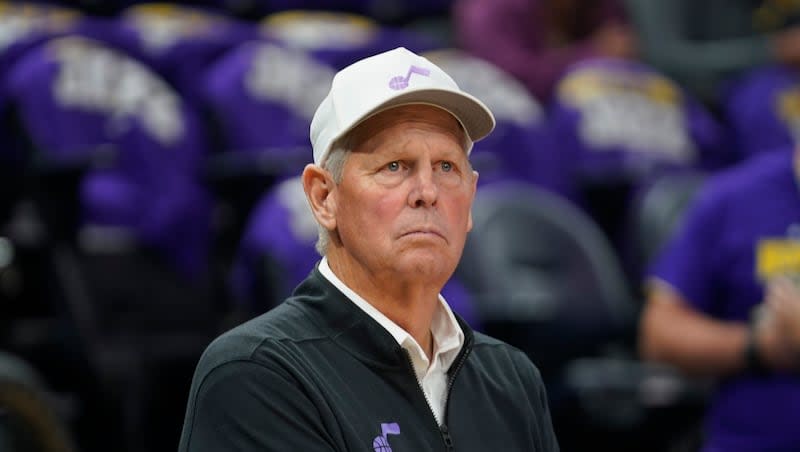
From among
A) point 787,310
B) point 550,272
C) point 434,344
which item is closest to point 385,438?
point 434,344

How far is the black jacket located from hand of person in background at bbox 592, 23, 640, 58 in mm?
5160

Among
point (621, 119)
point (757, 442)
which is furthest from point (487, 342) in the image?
point (621, 119)

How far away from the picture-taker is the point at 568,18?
7.31m

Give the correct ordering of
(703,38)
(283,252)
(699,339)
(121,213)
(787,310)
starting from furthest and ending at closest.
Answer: (703,38)
(121,213)
(283,252)
(699,339)
(787,310)

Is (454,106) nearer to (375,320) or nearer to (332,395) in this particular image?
(375,320)

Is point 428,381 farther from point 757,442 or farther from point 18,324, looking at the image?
point 18,324

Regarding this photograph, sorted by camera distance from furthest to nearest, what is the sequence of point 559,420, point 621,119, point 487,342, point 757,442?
point 621,119 → point 559,420 → point 757,442 → point 487,342

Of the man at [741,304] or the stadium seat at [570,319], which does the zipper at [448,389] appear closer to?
the man at [741,304]

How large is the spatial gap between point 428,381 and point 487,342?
205mm

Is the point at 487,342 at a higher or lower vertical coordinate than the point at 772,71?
lower

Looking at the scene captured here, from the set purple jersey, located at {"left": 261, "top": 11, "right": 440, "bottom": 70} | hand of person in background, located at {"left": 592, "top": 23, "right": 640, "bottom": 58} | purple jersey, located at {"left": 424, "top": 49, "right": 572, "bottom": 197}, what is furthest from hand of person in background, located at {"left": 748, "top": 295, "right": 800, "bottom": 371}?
A: hand of person in background, located at {"left": 592, "top": 23, "right": 640, "bottom": 58}

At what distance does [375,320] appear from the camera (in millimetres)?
1990

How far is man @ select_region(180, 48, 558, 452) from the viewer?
72.6 inches

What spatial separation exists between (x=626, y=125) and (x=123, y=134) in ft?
7.45
